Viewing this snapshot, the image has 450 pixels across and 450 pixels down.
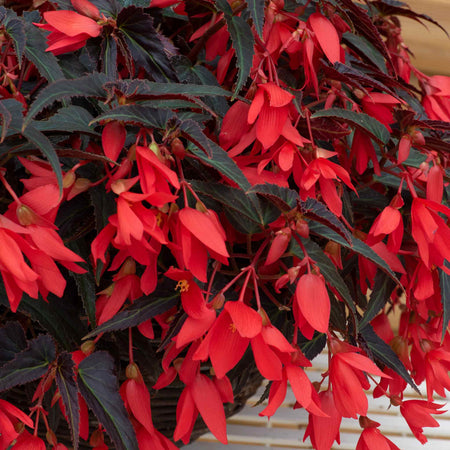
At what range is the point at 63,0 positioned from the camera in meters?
0.38

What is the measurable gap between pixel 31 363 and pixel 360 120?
10.1 inches

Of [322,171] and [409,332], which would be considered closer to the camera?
[322,171]

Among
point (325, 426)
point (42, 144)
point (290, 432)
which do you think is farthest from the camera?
point (290, 432)

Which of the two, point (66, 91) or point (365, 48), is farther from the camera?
point (365, 48)

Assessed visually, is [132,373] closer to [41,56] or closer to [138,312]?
[138,312]

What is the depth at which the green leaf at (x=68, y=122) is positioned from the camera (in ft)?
1.00

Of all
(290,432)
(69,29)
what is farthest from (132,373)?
(290,432)

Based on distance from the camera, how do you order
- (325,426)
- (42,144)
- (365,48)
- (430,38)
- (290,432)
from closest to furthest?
(42,144)
(325,426)
(365,48)
(290,432)
(430,38)

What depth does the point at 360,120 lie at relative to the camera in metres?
0.37

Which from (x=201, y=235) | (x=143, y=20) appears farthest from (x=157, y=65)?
(x=201, y=235)

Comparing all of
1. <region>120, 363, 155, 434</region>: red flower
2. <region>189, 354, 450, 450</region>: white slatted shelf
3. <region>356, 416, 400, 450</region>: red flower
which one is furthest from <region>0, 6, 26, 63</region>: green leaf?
<region>189, 354, 450, 450</region>: white slatted shelf

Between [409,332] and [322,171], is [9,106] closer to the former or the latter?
[322,171]

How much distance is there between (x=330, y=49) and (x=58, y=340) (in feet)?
0.86

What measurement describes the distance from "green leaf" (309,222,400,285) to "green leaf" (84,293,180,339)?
0.33 ft
